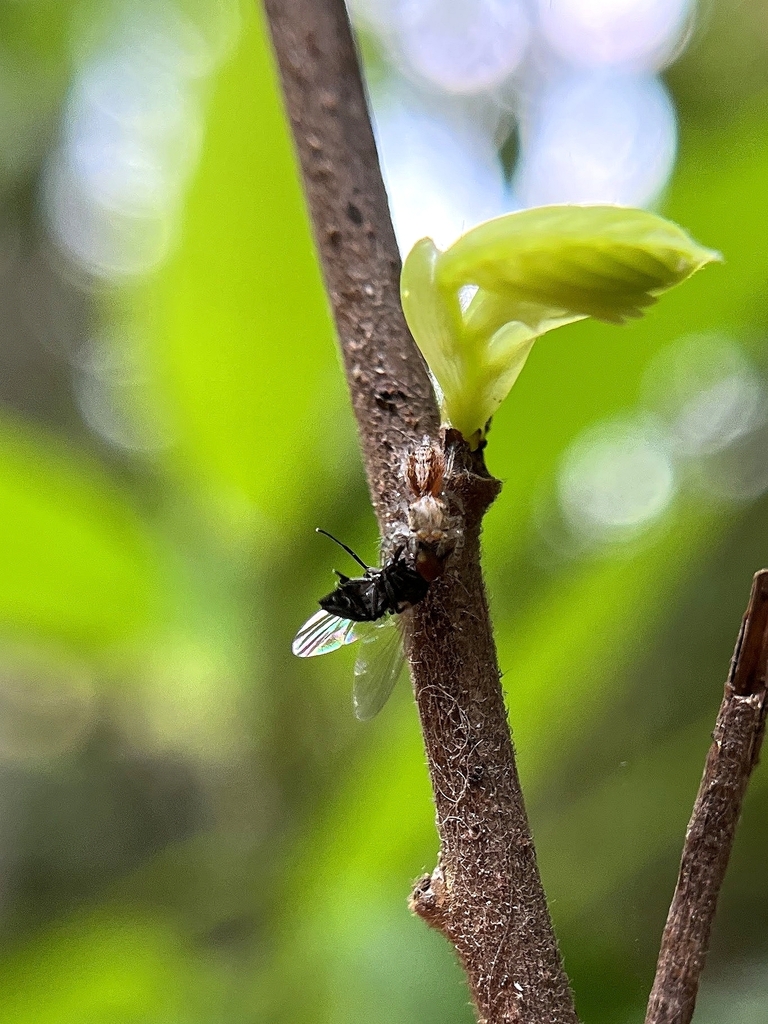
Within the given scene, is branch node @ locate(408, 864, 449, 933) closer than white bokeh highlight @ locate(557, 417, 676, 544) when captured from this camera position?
Yes

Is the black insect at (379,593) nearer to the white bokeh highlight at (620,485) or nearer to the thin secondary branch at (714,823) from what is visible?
the thin secondary branch at (714,823)

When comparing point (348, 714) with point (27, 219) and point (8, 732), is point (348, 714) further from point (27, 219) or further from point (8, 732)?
point (27, 219)

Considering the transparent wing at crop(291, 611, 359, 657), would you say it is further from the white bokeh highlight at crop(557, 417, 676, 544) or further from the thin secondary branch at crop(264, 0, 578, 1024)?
the white bokeh highlight at crop(557, 417, 676, 544)

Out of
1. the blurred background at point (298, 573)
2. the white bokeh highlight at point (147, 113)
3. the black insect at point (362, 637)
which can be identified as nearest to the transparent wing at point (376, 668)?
the black insect at point (362, 637)

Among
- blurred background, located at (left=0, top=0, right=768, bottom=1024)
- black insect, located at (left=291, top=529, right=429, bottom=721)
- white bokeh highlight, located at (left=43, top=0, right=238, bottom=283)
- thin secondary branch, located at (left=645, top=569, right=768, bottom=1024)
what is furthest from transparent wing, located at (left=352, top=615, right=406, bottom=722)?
white bokeh highlight, located at (left=43, top=0, right=238, bottom=283)

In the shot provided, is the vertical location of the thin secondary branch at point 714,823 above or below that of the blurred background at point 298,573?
below
